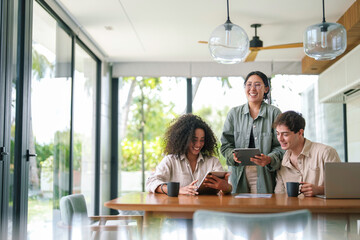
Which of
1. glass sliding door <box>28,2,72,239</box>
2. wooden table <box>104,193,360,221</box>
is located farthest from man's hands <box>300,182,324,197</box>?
glass sliding door <box>28,2,72,239</box>

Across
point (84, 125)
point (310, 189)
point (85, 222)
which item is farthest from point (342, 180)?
point (84, 125)

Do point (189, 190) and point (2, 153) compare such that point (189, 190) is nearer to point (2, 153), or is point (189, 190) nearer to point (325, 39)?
point (325, 39)

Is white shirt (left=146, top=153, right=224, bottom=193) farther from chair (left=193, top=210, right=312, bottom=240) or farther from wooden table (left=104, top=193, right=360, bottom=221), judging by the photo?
chair (left=193, top=210, right=312, bottom=240)

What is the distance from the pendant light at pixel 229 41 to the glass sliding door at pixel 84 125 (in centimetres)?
268

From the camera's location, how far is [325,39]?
2.98m

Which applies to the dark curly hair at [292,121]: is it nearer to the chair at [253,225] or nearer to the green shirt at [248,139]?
Answer: the green shirt at [248,139]

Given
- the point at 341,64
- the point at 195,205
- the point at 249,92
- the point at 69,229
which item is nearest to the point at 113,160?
the point at 341,64

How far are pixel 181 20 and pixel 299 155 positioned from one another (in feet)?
9.45

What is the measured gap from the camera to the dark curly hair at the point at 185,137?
313 centimetres

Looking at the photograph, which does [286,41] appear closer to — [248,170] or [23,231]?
[248,170]

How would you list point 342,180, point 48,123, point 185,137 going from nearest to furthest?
point 342,180 → point 185,137 → point 48,123

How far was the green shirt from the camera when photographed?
3.42 metres

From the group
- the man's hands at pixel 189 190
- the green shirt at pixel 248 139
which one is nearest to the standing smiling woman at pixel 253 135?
the green shirt at pixel 248 139

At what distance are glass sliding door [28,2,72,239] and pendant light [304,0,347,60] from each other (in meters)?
2.25
